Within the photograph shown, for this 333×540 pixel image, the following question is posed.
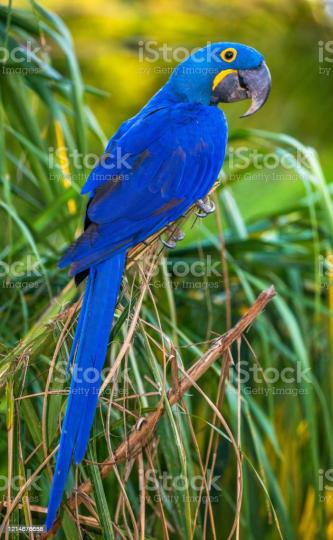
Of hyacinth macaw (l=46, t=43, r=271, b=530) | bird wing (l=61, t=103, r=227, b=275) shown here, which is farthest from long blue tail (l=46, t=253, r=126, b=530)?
bird wing (l=61, t=103, r=227, b=275)

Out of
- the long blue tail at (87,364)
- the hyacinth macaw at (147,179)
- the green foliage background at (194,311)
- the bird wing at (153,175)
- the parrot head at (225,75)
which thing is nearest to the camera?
the long blue tail at (87,364)

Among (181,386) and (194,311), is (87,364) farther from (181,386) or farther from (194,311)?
(194,311)

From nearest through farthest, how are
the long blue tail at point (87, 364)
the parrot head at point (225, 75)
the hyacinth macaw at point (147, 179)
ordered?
the long blue tail at point (87, 364)
the hyacinth macaw at point (147, 179)
the parrot head at point (225, 75)

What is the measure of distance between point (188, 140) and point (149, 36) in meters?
2.21

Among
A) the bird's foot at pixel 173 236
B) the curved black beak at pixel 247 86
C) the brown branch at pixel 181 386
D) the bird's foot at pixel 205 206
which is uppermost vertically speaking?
the curved black beak at pixel 247 86

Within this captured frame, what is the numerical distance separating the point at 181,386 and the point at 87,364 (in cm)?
19

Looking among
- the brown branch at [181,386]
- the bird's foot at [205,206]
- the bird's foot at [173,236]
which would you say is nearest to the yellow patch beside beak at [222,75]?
the bird's foot at [205,206]

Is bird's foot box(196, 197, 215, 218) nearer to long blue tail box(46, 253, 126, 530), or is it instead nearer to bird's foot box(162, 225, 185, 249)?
bird's foot box(162, 225, 185, 249)

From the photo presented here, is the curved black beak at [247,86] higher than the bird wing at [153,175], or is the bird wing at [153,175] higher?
the curved black beak at [247,86]

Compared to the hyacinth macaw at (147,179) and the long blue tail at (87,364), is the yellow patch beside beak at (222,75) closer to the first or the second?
the hyacinth macaw at (147,179)

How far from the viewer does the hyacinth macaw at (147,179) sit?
4.96 ft

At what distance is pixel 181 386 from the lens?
1.43 metres

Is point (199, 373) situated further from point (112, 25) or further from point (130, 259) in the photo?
point (112, 25)

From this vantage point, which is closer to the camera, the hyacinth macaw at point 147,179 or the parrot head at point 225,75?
the hyacinth macaw at point 147,179
